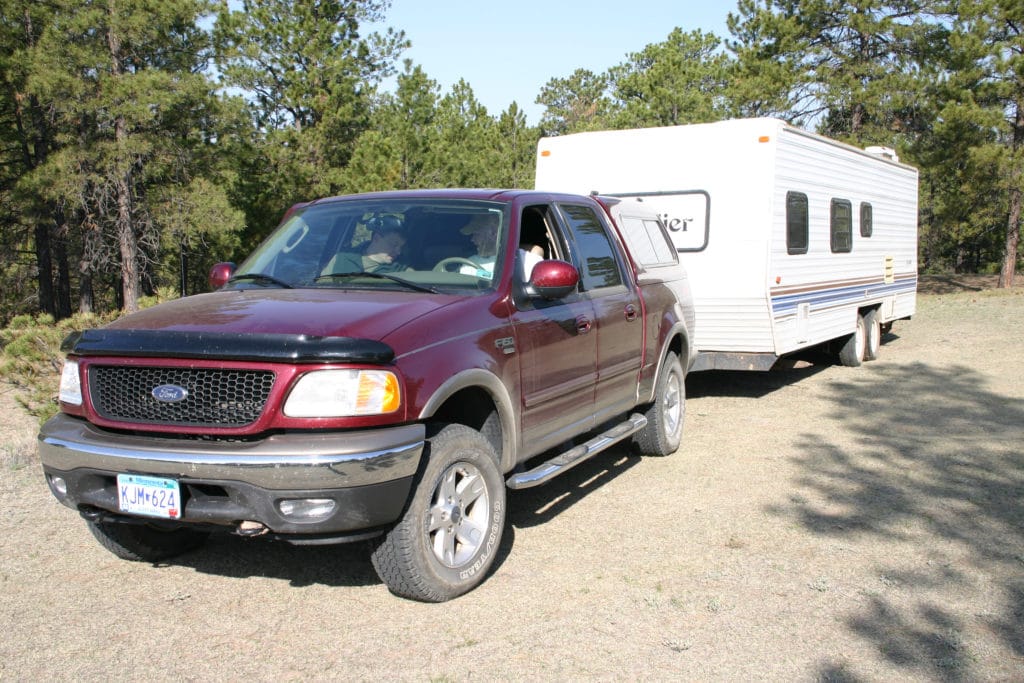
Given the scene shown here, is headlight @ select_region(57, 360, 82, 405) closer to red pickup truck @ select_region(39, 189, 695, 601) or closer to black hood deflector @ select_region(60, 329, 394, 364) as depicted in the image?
red pickup truck @ select_region(39, 189, 695, 601)

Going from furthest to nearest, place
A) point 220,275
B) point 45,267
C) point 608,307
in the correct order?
point 45,267, point 608,307, point 220,275

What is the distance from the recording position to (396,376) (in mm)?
3867

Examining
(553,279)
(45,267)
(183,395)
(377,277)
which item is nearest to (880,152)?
(553,279)

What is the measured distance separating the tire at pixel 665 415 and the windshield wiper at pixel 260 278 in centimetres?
302

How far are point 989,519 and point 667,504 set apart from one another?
6.34 feet

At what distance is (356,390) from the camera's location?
378 cm

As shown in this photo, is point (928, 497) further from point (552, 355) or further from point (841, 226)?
point (841, 226)

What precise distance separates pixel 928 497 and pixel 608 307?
8.10 feet

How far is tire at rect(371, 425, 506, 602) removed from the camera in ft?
13.1

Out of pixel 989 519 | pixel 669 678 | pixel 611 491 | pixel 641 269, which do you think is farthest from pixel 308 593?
pixel 989 519

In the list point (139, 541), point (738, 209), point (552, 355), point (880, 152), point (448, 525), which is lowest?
point (139, 541)

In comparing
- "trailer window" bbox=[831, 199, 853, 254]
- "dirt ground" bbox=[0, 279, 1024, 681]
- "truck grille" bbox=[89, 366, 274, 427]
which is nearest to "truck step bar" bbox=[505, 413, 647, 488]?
"dirt ground" bbox=[0, 279, 1024, 681]

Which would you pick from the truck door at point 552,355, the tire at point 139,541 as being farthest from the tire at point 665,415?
the tire at point 139,541

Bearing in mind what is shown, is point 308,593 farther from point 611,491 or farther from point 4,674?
point 611,491
